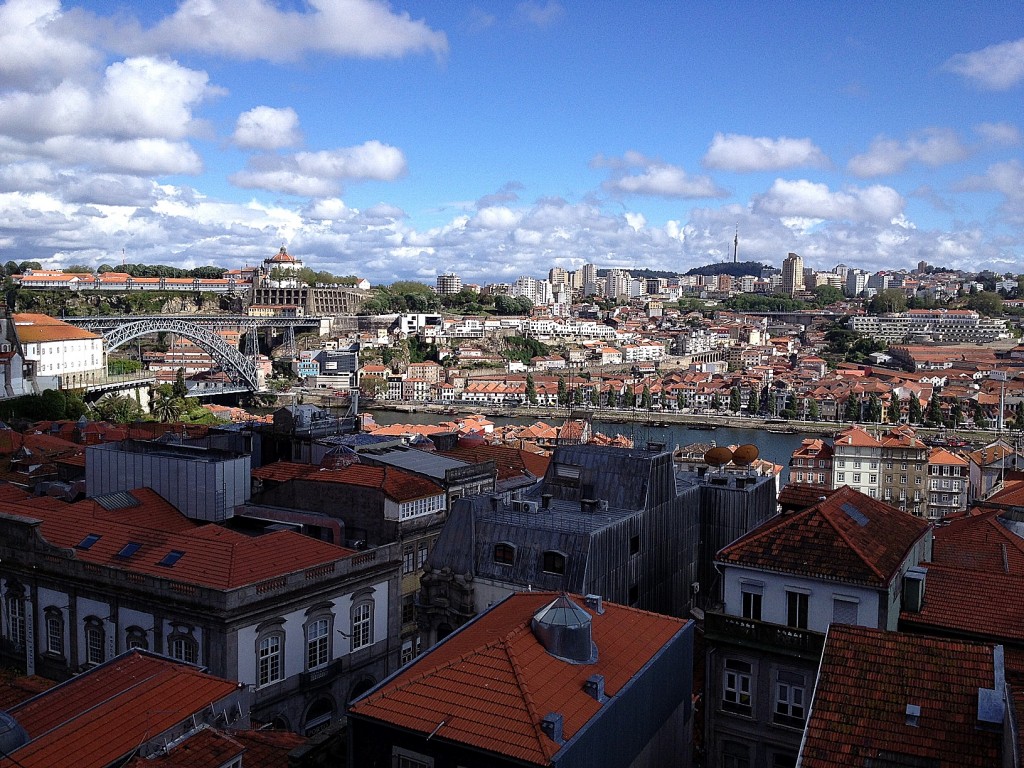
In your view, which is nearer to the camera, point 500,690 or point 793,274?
point 500,690

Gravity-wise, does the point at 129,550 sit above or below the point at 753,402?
above

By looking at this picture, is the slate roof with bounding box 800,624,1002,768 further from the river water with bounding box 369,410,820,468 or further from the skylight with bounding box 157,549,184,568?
the river water with bounding box 369,410,820,468

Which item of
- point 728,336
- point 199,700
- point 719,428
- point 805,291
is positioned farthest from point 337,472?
point 805,291

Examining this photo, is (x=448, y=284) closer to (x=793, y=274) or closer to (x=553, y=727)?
(x=793, y=274)

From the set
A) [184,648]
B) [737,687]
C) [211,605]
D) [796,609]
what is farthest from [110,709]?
[796,609]

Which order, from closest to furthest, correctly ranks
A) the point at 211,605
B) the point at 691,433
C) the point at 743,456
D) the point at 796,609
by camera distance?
the point at 796,609
the point at 211,605
the point at 743,456
the point at 691,433

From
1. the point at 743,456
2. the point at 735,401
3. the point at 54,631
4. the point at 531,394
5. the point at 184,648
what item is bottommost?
the point at 531,394
